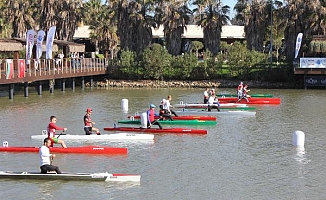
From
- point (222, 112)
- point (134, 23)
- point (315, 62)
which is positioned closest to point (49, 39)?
point (222, 112)

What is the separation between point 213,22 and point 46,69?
81.3ft

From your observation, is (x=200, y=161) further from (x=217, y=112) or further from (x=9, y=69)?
(x=9, y=69)

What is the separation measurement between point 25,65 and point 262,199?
111 ft

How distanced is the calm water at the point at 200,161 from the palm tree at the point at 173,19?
33.2 m

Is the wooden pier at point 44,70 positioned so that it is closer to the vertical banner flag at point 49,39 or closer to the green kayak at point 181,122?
the vertical banner flag at point 49,39

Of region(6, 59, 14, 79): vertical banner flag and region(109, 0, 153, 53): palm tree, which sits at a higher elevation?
region(109, 0, 153, 53): palm tree

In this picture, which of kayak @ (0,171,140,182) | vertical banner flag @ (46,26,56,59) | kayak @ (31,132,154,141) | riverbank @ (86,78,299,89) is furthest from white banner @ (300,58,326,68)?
kayak @ (0,171,140,182)

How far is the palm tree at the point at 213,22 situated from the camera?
72500 mm

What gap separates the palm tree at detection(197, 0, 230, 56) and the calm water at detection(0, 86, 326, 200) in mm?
32697

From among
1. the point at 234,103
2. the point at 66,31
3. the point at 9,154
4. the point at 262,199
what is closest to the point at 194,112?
the point at 234,103

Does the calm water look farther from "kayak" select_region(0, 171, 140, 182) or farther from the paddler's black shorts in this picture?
the paddler's black shorts

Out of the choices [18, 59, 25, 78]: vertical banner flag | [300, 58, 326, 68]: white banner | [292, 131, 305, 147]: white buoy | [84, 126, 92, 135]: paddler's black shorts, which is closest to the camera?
[292, 131, 305, 147]: white buoy

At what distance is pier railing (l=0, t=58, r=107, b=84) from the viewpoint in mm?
45781

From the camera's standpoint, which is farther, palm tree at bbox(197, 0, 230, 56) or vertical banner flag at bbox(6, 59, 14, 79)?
palm tree at bbox(197, 0, 230, 56)
